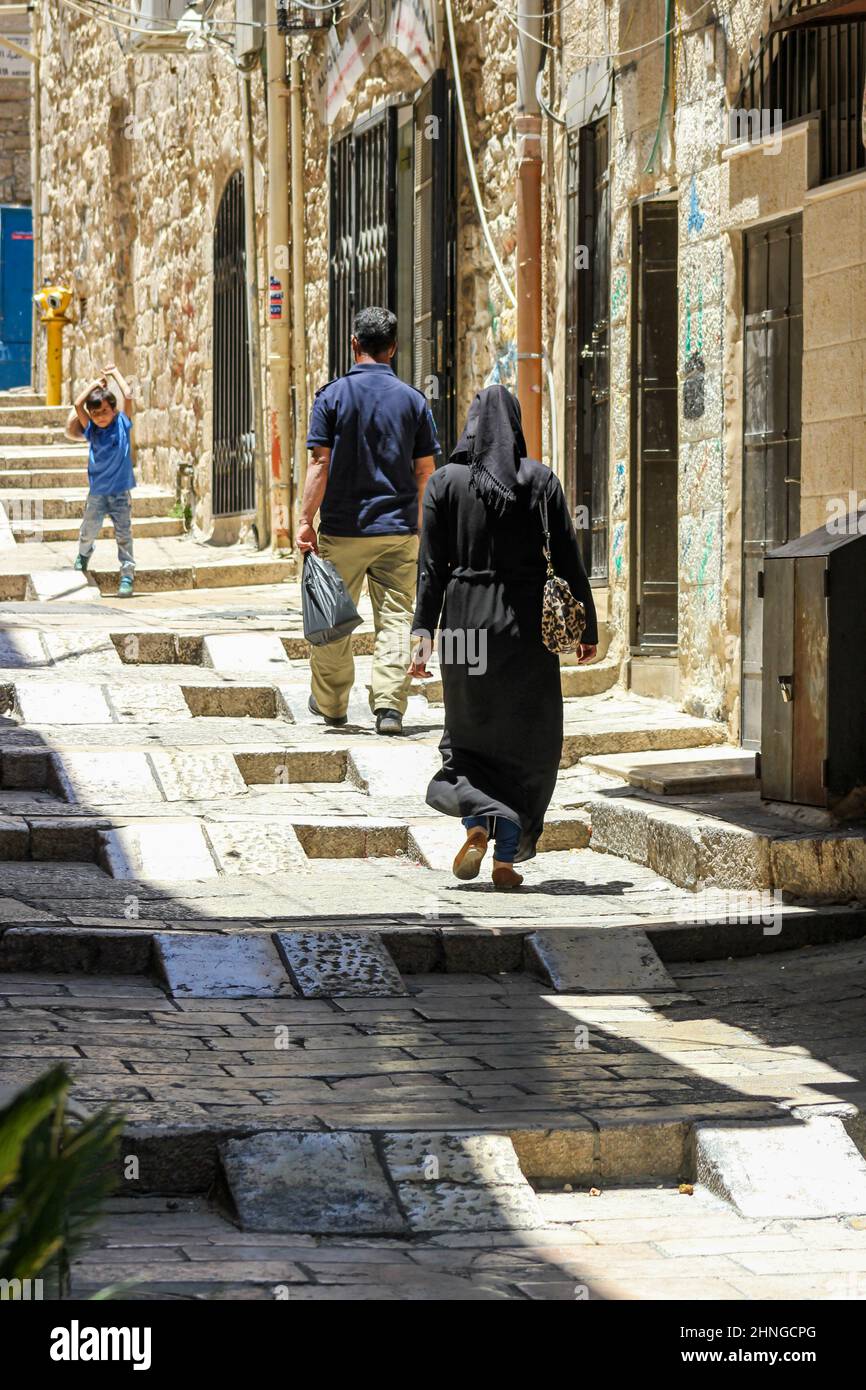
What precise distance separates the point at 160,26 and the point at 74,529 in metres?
4.60

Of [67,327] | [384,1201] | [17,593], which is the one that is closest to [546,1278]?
[384,1201]

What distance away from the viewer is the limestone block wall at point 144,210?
56.7ft

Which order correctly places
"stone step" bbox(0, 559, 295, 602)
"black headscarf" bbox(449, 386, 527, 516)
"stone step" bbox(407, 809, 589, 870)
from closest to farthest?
"black headscarf" bbox(449, 386, 527, 516) < "stone step" bbox(407, 809, 589, 870) < "stone step" bbox(0, 559, 295, 602)

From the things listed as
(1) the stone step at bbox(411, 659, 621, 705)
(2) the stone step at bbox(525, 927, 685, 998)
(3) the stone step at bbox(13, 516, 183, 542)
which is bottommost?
(2) the stone step at bbox(525, 927, 685, 998)

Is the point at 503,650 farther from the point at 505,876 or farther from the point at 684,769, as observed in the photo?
the point at 684,769

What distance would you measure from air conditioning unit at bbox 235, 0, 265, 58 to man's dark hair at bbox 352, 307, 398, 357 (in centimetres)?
702

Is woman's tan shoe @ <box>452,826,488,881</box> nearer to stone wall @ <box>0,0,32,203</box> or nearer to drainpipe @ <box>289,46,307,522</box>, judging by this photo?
drainpipe @ <box>289,46,307,522</box>

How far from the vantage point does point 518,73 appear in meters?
10.8

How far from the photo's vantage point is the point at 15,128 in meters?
26.5

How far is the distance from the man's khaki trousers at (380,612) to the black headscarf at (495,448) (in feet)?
6.88

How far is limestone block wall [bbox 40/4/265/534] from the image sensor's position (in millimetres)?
17281

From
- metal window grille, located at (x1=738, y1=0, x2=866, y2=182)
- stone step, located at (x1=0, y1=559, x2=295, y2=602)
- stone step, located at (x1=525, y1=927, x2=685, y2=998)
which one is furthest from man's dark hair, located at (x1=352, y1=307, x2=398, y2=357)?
stone step, located at (x1=0, y1=559, x2=295, y2=602)
